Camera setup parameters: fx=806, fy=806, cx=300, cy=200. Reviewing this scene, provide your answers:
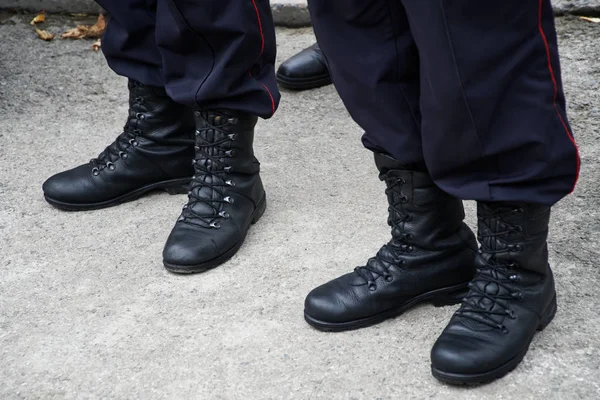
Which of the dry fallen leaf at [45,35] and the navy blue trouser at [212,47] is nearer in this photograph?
the navy blue trouser at [212,47]

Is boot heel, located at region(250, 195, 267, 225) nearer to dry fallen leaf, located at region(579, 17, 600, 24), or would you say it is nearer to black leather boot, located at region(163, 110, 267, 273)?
black leather boot, located at region(163, 110, 267, 273)

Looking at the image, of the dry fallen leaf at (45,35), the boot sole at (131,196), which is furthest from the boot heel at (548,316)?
the dry fallen leaf at (45,35)

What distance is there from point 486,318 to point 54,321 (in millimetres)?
888

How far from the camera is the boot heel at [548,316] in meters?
1.52

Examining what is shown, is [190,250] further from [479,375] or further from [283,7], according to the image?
[283,7]

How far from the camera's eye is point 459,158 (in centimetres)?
133

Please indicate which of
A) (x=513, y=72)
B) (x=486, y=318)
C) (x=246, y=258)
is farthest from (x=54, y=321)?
(x=513, y=72)

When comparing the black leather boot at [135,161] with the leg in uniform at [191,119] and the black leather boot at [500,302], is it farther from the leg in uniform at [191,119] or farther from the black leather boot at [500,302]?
the black leather boot at [500,302]

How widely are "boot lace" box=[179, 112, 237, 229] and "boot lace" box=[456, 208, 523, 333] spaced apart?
2.17ft

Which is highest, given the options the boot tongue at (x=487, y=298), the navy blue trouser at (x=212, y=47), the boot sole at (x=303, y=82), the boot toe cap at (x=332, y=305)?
the navy blue trouser at (x=212, y=47)

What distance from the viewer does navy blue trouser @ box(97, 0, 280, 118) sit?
5.78ft

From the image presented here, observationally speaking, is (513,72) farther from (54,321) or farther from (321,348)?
(54,321)

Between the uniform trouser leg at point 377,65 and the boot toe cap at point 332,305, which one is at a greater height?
the uniform trouser leg at point 377,65

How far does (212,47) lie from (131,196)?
542mm
